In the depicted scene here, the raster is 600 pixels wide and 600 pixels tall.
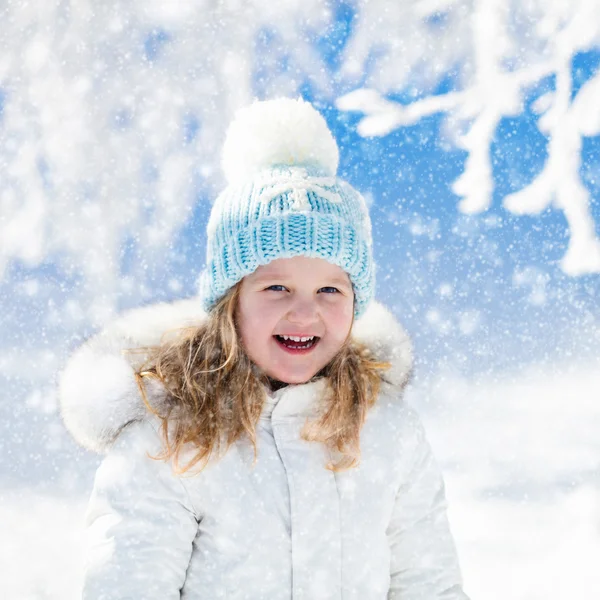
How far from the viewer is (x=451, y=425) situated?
4070mm

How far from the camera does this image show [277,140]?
182cm

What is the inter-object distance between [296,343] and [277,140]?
48cm

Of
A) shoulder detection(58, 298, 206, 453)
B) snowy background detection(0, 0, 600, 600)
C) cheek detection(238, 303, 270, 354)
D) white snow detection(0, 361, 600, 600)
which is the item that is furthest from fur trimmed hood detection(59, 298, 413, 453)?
snowy background detection(0, 0, 600, 600)

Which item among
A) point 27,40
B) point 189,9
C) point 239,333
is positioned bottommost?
point 239,333

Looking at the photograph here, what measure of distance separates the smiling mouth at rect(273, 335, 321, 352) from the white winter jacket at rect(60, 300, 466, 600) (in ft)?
0.28

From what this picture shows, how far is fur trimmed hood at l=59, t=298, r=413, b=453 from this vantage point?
1.65 m

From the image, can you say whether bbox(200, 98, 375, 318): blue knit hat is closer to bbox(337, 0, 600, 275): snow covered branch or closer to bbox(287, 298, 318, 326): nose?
bbox(287, 298, 318, 326): nose

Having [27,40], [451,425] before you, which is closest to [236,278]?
[451,425]

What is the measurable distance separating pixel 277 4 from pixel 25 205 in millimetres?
1843

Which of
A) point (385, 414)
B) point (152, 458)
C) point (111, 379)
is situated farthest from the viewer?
point (385, 414)

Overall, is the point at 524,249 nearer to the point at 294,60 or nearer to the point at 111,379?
the point at 294,60

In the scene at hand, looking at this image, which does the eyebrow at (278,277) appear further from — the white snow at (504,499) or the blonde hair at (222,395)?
the white snow at (504,499)

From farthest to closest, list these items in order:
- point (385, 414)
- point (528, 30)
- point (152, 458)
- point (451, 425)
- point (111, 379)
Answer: point (528, 30), point (451, 425), point (385, 414), point (111, 379), point (152, 458)

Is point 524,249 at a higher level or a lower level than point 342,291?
higher
